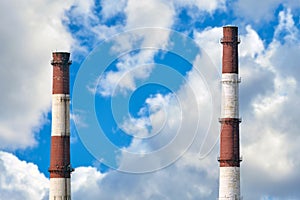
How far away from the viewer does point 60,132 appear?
50938mm

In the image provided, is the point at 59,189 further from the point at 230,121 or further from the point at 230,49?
the point at 230,49

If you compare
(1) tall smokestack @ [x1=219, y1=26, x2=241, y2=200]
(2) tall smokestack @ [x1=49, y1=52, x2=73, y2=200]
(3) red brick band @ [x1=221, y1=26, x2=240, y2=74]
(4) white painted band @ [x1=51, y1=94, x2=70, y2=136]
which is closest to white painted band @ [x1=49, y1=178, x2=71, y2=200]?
(2) tall smokestack @ [x1=49, y1=52, x2=73, y2=200]

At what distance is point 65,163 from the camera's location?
50500 millimetres

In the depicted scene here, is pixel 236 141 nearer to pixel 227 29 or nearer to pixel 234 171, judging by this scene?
pixel 234 171

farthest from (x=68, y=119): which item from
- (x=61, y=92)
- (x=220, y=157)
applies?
(x=220, y=157)

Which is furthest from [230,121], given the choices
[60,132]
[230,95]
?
[60,132]

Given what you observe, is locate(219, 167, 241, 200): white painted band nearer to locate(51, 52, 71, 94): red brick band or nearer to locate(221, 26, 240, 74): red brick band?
locate(221, 26, 240, 74): red brick band

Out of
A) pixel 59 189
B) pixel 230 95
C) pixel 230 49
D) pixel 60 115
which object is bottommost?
pixel 59 189

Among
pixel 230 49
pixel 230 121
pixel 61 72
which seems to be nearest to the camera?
pixel 230 121

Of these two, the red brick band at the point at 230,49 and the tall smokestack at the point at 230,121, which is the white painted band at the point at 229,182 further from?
the red brick band at the point at 230,49

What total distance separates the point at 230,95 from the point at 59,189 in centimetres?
1009

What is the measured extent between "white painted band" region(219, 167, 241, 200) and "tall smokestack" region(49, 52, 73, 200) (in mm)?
7888

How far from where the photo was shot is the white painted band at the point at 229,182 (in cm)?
4959

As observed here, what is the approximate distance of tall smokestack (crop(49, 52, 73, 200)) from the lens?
5038 centimetres
